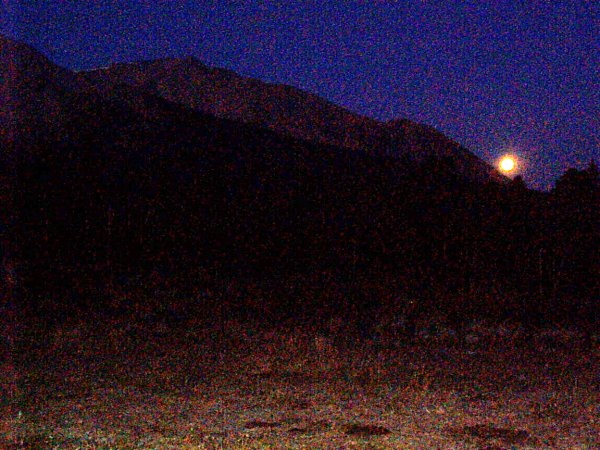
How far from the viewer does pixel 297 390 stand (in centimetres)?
843

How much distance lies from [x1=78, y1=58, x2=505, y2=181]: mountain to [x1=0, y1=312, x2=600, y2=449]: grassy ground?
5211 centimetres

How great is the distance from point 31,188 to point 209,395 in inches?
920

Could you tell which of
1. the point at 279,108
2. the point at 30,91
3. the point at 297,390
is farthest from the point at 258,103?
the point at 297,390

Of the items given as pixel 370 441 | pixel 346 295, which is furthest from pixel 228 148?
pixel 370 441

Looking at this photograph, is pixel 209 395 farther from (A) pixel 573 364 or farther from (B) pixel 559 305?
(B) pixel 559 305

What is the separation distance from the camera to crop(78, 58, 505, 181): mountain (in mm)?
69000

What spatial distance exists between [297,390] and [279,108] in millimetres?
69975

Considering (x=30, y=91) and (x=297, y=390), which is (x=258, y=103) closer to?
(x=30, y=91)

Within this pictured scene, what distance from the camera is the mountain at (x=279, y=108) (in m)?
69.0

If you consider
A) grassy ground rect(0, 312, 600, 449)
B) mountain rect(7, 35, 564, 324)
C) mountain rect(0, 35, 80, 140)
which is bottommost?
grassy ground rect(0, 312, 600, 449)

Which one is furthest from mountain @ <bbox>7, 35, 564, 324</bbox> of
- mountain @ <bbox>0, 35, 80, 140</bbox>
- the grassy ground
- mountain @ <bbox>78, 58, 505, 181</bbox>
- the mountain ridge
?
mountain @ <bbox>78, 58, 505, 181</bbox>

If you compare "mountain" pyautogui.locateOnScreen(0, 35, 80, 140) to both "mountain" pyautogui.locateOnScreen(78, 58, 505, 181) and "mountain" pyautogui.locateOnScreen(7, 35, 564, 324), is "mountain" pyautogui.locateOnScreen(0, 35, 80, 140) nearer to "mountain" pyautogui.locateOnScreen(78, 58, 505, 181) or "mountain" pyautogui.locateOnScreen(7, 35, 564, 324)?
"mountain" pyautogui.locateOnScreen(7, 35, 564, 324)

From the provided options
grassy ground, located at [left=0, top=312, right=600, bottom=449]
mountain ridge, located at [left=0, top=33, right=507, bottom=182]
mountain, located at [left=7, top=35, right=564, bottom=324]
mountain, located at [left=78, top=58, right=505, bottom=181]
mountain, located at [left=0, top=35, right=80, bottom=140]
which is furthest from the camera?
mountain, located at [left=78, top=58, right=505, bottom=181]

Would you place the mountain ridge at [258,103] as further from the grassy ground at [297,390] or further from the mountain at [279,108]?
the grassy ground at [297,390]
